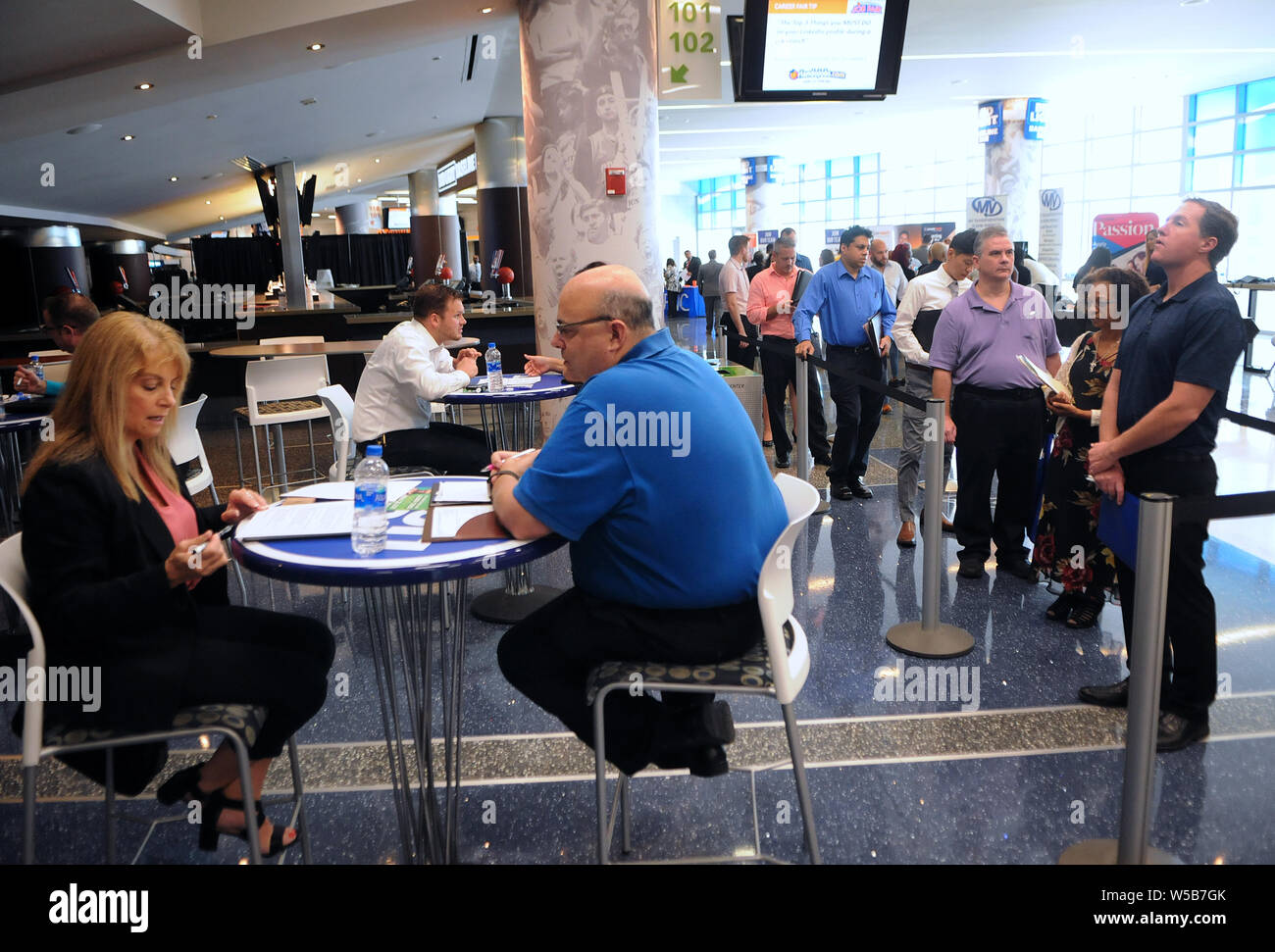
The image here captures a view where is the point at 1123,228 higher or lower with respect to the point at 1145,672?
higher

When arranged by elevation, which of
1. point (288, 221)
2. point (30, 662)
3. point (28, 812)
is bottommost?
point (28, 812)

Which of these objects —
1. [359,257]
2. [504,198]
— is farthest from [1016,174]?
[359,257]

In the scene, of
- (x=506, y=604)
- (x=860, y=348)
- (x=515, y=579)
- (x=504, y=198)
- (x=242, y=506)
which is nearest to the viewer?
(x=242, y=506)

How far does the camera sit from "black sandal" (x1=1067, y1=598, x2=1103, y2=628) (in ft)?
11.8

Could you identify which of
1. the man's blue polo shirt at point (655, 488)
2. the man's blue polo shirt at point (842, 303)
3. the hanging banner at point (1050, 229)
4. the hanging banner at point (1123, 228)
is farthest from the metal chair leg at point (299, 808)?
the hanging banner at point (1050, 229)

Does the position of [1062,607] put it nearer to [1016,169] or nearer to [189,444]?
[189,444]

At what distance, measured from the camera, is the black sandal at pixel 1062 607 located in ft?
12.0

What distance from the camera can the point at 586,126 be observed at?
5.38 meters

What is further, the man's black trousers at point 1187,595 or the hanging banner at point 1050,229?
the hanging banner at point 1050,229

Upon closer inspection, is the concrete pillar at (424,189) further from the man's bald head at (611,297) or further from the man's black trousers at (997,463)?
the man's bald head at (611,297)

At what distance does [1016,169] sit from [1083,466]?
524 inches

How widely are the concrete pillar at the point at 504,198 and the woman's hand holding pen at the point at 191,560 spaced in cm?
1315

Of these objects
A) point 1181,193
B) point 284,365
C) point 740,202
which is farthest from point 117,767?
point 740,202

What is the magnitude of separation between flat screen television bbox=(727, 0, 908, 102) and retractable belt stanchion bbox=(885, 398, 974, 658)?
10.4 ft
